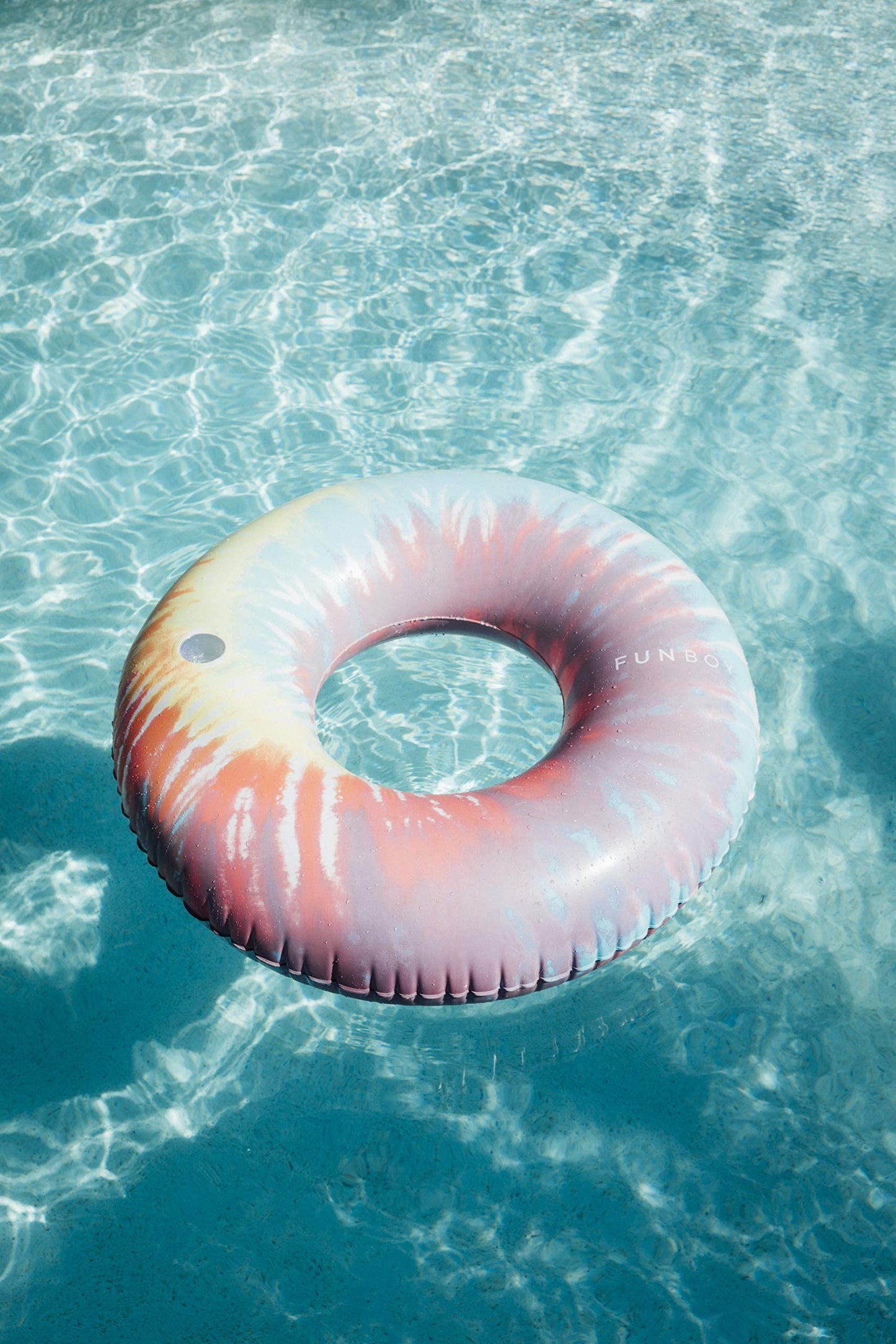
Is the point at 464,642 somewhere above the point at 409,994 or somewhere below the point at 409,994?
below

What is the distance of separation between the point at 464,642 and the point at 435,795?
1.62 meters

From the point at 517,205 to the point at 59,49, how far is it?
3.00 meters

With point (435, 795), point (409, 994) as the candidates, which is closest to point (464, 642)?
point (435, 795)

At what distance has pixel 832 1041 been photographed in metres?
3.12

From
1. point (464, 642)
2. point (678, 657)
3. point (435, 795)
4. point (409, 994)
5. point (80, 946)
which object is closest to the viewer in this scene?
point (409, 994)

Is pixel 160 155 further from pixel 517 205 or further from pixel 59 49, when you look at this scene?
pixel 517 205

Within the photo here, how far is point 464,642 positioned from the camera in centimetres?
398

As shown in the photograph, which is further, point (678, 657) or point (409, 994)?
point (678, 657)

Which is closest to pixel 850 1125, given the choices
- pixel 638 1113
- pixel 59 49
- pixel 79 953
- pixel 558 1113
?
pixel 638 1113

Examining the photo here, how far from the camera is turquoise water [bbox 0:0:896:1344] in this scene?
110 inches

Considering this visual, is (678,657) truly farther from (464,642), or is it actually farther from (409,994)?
(464,642)

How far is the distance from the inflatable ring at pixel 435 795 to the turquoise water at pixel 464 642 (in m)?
0.93

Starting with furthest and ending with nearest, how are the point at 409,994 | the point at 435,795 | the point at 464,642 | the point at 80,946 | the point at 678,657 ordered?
1. the point at 464,642
2. the point at 80,946
3. the point at 678,657
4. the point at 435,795
5. the point at 409,994

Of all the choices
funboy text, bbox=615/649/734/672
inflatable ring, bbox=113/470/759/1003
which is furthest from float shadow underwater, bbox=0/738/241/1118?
funboy text, bbox=615/649/734/672
